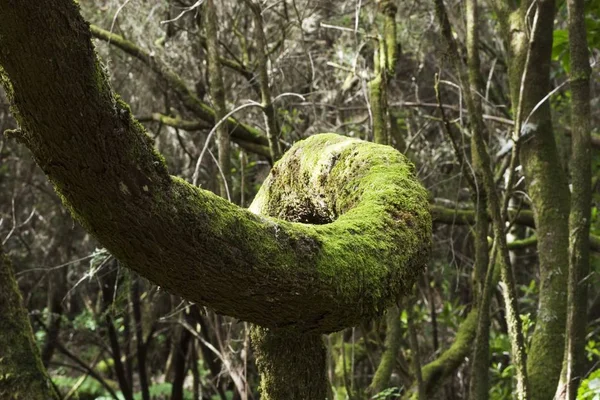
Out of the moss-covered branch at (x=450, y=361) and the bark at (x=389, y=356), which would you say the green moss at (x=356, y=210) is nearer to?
the bark at (x=389, y=356)

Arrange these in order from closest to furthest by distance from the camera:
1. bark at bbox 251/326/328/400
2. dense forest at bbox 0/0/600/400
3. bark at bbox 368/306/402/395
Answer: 1. dense forest at bbox 0/0/600/400
2. bark at bbox 251/326/328/400
3. bark at bbox 368/306/402/395

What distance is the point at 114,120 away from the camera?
119 cm

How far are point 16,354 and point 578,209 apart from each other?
110 inches

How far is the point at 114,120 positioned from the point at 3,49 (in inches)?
7.6

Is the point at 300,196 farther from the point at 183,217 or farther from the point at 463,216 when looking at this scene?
the point at 463,216

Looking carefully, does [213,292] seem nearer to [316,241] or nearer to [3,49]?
[316,241]

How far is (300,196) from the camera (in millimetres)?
2244

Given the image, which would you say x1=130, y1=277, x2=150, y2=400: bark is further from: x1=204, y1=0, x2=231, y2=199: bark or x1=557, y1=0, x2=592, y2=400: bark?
x1=557, y1=0, x2=592, y2=400: bark

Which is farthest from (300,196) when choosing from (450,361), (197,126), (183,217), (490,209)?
(197,126)

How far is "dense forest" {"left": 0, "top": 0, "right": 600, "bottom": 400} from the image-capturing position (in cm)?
124

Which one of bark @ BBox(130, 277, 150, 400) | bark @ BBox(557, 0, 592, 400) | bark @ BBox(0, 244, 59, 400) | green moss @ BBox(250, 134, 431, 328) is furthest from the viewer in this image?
bark @ BBox(130, 277, 150, 400)

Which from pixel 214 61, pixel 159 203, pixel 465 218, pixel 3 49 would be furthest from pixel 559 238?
pixel 3 49

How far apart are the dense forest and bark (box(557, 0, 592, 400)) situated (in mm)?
10

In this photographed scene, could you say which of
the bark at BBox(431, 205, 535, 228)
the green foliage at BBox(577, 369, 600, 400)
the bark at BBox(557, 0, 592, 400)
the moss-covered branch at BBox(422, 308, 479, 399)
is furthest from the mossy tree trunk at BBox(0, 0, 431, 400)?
the bark at BBox(431, 205, 535, 228)
